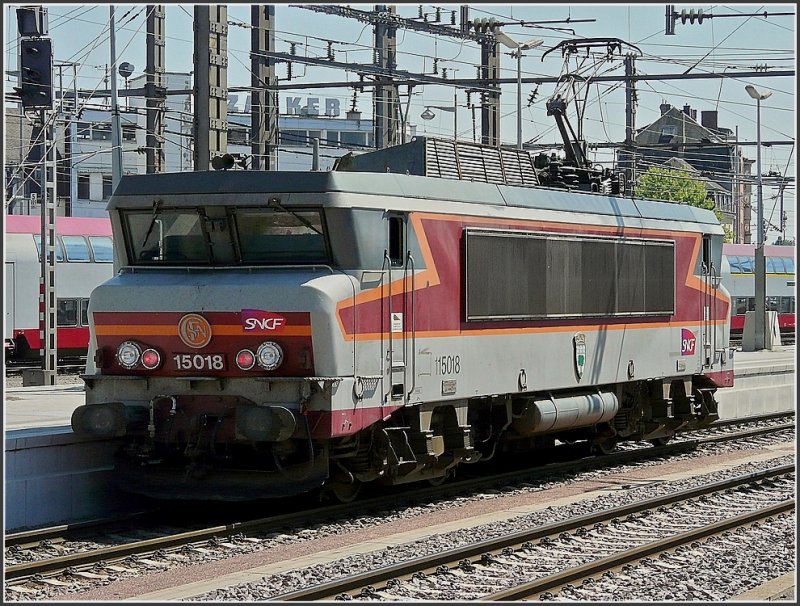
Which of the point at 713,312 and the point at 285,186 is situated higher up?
the point at 285,186

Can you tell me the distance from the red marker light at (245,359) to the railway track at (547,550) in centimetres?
287

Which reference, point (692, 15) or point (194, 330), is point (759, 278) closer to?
point (692, 15)

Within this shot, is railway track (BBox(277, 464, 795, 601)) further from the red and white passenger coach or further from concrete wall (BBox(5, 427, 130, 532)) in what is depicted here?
the red and white passenger coach

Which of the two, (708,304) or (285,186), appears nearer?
(285,186)

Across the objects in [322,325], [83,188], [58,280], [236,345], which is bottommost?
[236,345]

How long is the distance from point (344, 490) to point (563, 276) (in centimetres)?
419

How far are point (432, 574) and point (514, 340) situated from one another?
5142 mm

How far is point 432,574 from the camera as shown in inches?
417

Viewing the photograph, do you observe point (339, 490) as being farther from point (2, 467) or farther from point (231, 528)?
point (2, 467)

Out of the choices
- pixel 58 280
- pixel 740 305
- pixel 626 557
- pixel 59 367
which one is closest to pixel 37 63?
pixel 626 557

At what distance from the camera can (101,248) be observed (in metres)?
35.2

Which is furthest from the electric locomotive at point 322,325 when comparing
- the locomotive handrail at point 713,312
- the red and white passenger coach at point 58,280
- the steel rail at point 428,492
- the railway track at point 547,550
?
the red and white passenger coach at point 58,280

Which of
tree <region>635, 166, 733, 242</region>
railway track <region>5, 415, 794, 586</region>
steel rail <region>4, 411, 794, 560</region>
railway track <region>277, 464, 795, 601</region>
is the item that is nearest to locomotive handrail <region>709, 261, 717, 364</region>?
steel rail <region>4, 411, 794, 560</region>

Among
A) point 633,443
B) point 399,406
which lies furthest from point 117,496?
point 633,443
